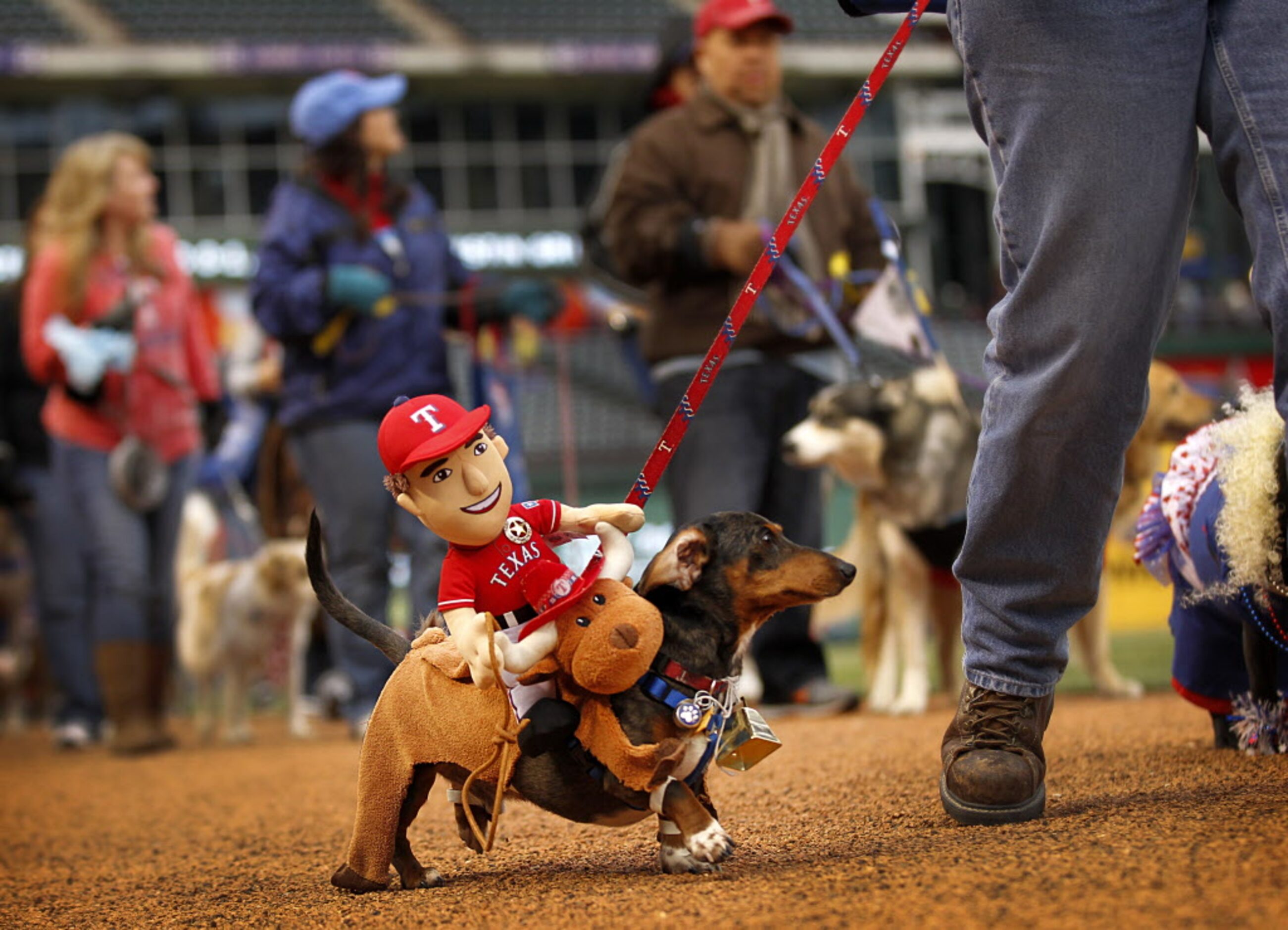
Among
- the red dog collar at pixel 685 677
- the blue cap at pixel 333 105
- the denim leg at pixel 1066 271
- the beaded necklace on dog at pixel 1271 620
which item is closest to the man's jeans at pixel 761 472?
the blue cap at pixel 333 105

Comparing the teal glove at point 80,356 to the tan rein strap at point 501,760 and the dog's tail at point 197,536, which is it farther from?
the tan rein strap at point 501,760

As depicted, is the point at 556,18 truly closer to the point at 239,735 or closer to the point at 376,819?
the point at 239,735

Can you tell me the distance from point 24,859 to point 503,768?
177 cm

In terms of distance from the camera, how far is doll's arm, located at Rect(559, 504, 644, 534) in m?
2.48

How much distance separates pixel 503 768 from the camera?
7.79ft

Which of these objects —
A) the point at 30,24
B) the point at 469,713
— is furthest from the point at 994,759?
the point at 30,24

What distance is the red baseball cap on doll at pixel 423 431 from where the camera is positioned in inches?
91.0

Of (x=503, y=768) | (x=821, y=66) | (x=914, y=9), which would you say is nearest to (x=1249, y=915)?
(x=503, y=768)

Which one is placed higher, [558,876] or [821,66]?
[558,876]

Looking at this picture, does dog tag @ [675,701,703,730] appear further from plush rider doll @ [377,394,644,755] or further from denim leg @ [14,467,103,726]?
denim leg @ [14,467,103,726]

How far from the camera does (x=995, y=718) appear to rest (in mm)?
2564

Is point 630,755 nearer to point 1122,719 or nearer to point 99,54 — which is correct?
point 1122,719

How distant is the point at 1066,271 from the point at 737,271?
2.96 meters

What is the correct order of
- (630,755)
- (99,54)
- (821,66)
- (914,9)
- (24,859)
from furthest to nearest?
(821,66)
(99,54)
(24,859)
(914,9)
(630,755)
